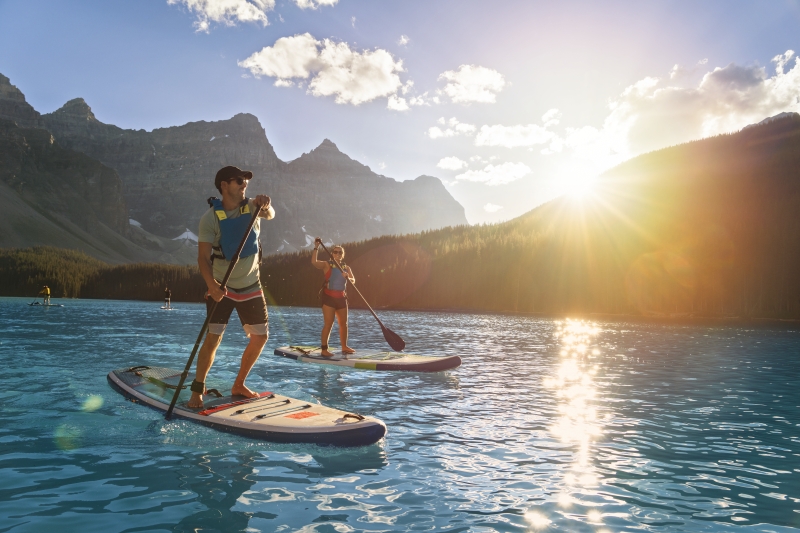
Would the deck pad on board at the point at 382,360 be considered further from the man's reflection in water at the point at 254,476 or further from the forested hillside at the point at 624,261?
the forested hillside at the point at 624,261

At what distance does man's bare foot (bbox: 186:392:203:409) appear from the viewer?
317 inches

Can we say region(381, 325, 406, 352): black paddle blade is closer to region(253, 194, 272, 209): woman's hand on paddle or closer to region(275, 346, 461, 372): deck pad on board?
region(275, 346, 461, 372): deck pad on board

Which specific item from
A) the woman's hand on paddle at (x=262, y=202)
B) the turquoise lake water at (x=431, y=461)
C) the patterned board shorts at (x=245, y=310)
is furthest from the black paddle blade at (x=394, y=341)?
the woman's hand on paddle at (x=262, y=202)

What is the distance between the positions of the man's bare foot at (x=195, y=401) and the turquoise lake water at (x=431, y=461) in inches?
15.0

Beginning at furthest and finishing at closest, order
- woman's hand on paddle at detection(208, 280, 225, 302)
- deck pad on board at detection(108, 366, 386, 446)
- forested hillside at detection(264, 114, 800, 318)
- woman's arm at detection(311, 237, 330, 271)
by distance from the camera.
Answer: forested hillside at detection(264, 114, 800, 318), woman's arm at detection(311, 237, 330, 271), woman's hand on paddle at detection(208, 280, 225, 302), deck pad on board at detection(108, 366, 386, 446)

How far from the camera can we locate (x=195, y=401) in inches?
318

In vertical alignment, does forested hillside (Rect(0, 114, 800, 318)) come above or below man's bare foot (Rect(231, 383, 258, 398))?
above

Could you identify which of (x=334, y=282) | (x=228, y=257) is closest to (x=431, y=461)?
(x=228, y=257)

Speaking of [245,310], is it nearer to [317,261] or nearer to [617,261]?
[317,261]

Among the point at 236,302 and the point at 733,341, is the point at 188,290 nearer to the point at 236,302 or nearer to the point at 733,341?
the point at 733,341

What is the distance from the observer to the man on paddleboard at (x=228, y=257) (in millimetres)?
8008

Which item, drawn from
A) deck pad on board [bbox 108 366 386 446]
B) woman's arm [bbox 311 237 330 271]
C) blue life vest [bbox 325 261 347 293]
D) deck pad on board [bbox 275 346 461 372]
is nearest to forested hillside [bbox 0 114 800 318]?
deck pad on board [bbox 275 346 461 372]

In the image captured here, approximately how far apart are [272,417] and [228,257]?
2.37 m

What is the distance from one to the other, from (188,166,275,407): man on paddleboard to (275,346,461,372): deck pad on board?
227 inches
